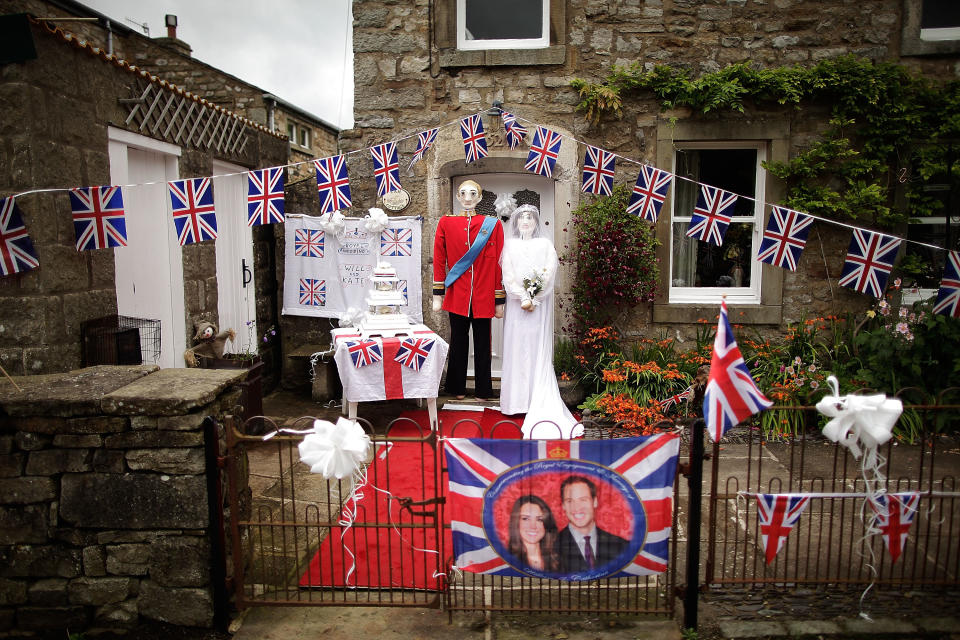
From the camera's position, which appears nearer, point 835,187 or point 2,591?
point 2,591

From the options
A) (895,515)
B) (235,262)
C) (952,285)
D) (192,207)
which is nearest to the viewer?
(895,515)

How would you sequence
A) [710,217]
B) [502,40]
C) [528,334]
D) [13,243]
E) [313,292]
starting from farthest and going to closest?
1. [313,292]
2. [502,40]
3. [528,334]
4. [710,217]
5. [13,243]

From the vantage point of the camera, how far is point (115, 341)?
15.7 ft

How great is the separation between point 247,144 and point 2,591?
532 cm

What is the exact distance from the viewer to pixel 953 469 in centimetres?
486

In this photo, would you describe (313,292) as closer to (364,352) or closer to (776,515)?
(364,352)

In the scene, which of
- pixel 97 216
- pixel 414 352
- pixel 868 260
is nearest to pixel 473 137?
pixel 414 352

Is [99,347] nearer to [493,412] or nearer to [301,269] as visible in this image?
[301,269]

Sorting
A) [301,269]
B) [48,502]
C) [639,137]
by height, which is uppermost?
[639,137]

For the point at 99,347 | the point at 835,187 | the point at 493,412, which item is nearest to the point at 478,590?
the point at 493,412

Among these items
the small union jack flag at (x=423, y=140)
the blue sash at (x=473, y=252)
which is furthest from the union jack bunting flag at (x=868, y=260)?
the small union jack flag at (x=423, y=140)

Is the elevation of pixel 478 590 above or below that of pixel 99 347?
below

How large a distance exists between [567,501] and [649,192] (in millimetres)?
3391

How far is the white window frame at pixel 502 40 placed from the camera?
262 inches
